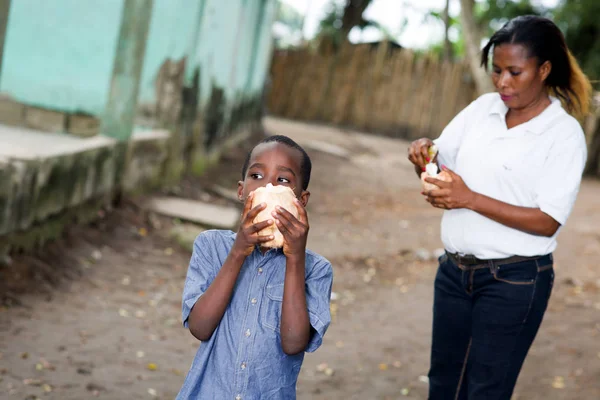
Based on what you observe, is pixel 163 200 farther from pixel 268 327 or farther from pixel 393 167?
pixel 393 167

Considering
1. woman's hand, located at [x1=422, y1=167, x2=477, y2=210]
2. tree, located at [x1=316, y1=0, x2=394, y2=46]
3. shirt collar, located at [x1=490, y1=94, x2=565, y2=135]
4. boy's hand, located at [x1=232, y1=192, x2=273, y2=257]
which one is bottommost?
boy's hand, located at [x1=232, y1=192, x2=273, y2=257]

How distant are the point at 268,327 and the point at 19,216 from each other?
3.37 meters

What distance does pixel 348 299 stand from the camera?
20.9 feet

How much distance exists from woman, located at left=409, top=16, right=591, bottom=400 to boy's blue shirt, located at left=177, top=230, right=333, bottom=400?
84cm

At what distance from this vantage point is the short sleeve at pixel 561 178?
9.38 ft

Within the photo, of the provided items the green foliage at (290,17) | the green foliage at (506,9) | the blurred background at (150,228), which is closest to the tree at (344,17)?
the green foliage at (506,9)

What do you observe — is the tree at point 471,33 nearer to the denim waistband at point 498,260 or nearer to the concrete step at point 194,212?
the concrete step at point 194,212

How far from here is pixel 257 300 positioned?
229cm

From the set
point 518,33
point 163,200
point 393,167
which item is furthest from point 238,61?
point 518,33

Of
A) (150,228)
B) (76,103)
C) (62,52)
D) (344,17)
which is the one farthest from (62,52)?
(344,17)

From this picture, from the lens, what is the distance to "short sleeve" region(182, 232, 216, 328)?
7.52ft

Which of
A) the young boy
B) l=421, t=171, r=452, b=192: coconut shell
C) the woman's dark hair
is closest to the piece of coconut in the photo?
l=421, t=171, r=452, b=192: coconut shell

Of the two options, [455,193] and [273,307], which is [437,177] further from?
[273,307]

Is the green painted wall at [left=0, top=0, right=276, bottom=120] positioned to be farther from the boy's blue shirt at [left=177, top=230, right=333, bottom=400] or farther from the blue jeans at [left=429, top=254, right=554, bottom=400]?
the boy's blue shirt at [left=177, top=230, right=333, bottom=400]
